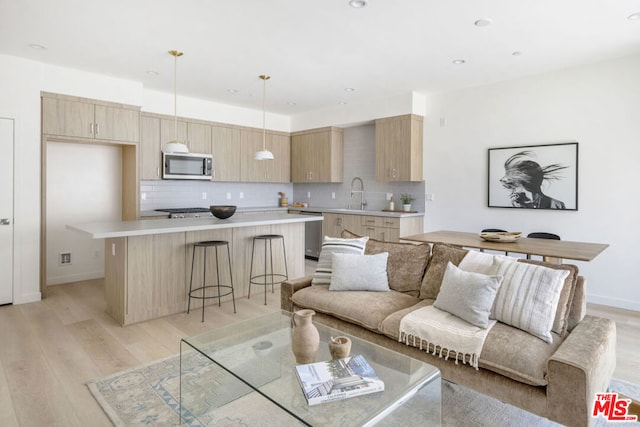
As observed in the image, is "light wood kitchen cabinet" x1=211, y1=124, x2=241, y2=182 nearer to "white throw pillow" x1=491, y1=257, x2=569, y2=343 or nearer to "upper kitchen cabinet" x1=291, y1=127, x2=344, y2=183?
"upper kitchen cabinet" x1=291, y1=127, x2=344, y2=183

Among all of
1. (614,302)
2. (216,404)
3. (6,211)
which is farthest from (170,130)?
(614,302)

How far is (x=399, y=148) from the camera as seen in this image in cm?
573

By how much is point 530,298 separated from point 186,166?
5010 millimetres

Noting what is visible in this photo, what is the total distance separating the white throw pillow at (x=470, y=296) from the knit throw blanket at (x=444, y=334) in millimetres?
44

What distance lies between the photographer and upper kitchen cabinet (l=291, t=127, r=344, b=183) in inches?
265

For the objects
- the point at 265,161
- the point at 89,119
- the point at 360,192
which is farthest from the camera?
the point at 265,161

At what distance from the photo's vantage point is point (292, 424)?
2.12 meters

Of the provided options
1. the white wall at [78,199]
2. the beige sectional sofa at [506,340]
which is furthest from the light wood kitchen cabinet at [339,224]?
the white wall at [78,199]

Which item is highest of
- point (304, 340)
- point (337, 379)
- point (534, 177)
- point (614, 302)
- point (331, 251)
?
point (534, 177)

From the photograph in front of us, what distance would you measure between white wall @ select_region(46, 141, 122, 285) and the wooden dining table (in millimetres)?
4306

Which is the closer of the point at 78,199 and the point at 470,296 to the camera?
the point at 470,296

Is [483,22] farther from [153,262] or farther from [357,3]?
[153,262]

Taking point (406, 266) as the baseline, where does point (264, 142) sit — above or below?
above

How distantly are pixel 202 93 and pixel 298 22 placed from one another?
9.43 ft
